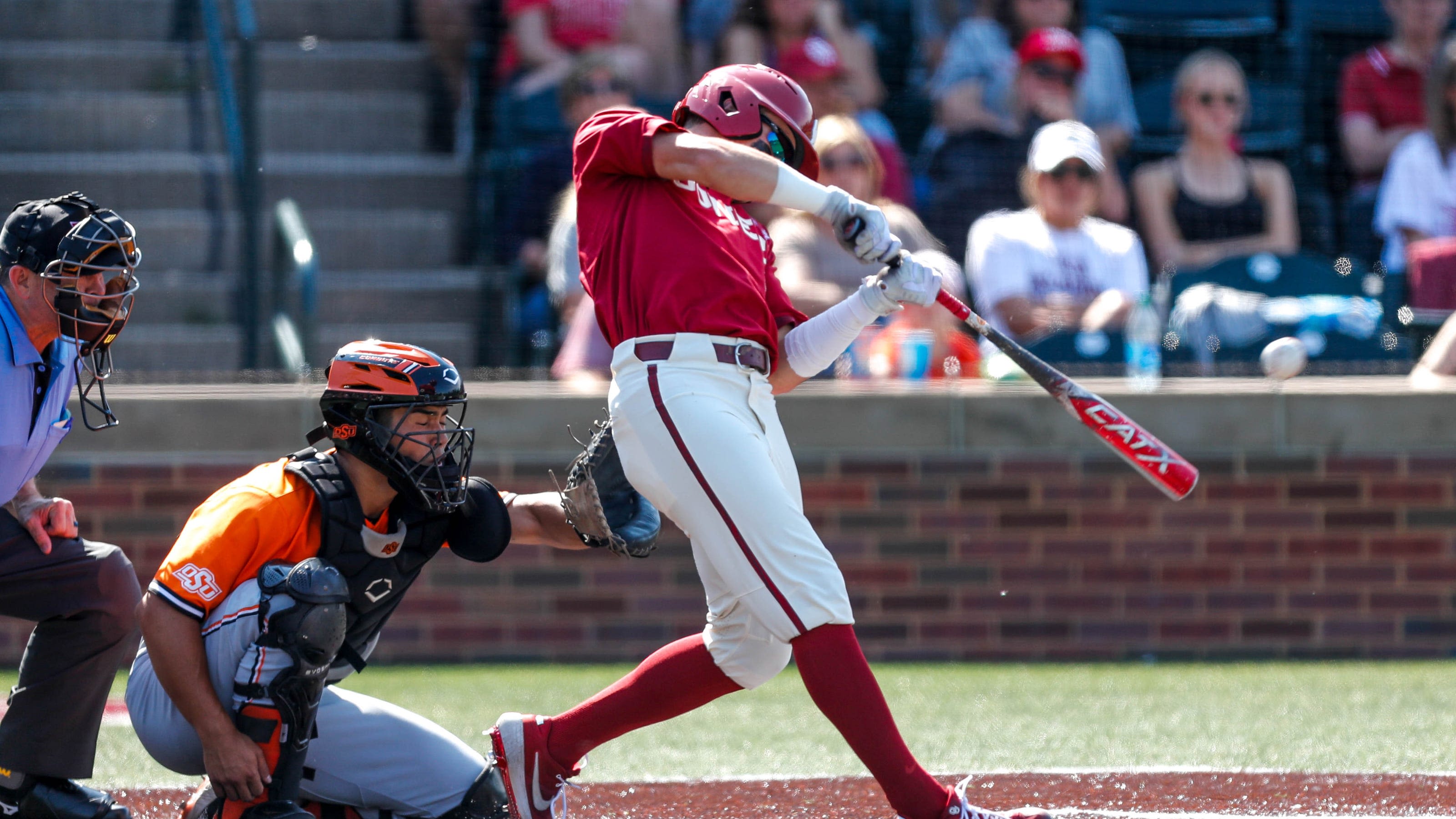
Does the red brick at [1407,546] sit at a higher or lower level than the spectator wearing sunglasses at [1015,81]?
lower

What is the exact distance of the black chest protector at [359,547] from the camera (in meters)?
3.24

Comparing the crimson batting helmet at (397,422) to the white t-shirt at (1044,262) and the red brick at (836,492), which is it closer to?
the red brick at (836,492)

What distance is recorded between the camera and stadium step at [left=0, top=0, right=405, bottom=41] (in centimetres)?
729

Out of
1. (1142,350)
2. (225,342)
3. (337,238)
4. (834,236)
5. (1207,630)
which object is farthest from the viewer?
(337,238)

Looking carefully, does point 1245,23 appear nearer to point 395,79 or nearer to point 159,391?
point 395,79

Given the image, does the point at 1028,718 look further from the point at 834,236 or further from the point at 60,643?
the point at 60,643

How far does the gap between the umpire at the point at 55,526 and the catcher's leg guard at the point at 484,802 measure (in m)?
0.69

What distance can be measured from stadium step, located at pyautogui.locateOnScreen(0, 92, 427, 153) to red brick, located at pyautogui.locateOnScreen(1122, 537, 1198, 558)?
153 inches

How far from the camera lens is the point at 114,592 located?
3527mm

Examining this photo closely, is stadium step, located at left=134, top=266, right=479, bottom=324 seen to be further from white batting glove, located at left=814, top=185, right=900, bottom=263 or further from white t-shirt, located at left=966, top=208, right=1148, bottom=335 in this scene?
white batting glove, located at left=814, top=185, right=900, bottom=263

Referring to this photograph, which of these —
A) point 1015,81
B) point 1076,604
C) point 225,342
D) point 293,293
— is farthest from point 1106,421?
point 1015,81

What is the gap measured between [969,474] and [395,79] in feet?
12.1

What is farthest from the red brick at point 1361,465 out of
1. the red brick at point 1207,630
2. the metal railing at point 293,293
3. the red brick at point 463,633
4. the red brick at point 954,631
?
the metal railing at point 293,293

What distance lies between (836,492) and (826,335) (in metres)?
2.72
